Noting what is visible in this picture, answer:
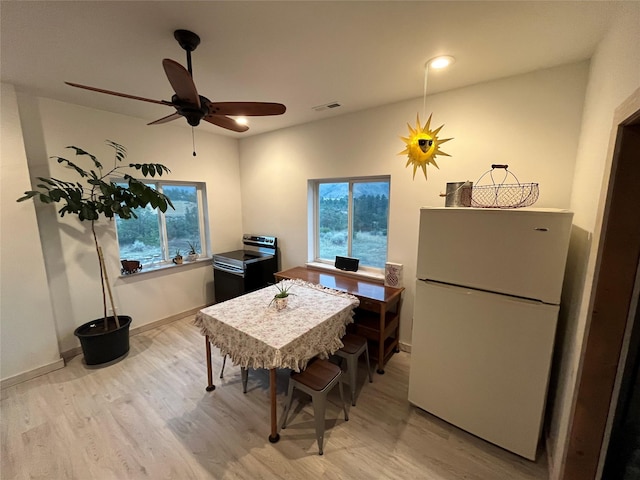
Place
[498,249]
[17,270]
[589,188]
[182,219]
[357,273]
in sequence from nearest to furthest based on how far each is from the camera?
1. [589,188]
2. [498,249]
3. [17,270]
4. [357,273]
5. [182,219]

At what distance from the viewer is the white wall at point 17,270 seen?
2.12 m

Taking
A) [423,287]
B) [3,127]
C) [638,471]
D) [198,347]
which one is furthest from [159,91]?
[638,471]

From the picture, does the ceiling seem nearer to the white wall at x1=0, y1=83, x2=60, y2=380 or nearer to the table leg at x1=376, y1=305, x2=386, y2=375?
the white wall at x1=0, y1=83, x2=60, y2=380

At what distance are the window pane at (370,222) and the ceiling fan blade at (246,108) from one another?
1.59 meters

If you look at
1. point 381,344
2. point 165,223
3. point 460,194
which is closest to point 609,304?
point 460,194

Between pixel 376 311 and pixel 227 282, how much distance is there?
7.13 feet

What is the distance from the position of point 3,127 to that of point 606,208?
13.4 feet

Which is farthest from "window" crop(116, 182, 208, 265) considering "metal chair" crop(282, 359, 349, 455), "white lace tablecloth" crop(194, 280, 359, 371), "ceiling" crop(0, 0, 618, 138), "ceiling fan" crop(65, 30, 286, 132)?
"metal chair" crop(282, 359, 349, 455)

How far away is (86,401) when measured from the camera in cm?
208

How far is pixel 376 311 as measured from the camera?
7.66 feet

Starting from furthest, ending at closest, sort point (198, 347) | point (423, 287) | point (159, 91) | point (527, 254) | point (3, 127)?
point (198, 347) < point (159, 91) < point (3, 127) < point (423, 287) < point (527, 254)

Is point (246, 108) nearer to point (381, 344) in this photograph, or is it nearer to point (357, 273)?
point (357, 273)

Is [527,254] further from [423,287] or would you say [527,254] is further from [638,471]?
[638,471]

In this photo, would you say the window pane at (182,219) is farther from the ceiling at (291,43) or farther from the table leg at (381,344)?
the table leg at (381,344)
